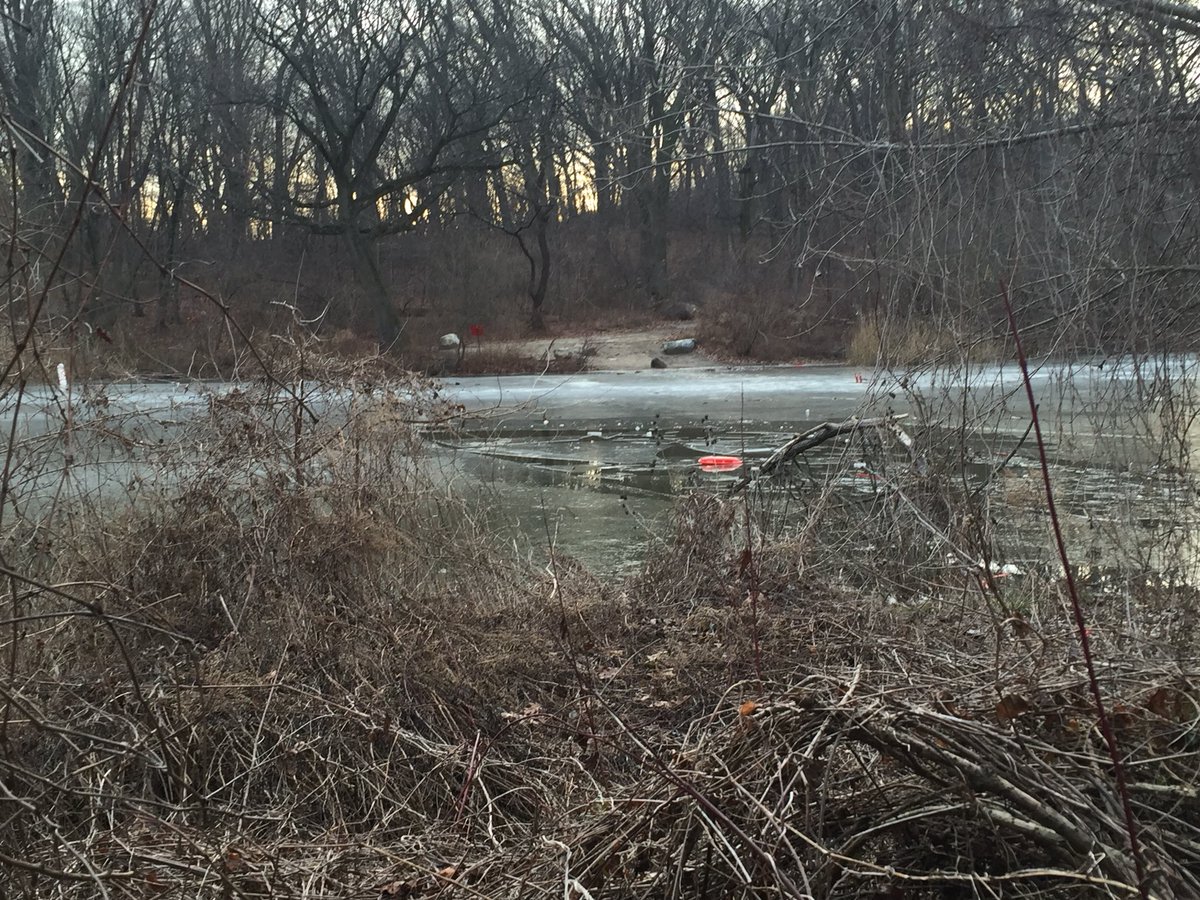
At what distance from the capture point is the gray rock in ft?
90.4

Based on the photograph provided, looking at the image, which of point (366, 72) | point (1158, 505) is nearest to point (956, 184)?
point (1158, 505)

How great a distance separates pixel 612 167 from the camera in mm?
11523

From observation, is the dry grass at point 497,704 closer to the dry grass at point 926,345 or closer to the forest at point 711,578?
the forest at point 711,578

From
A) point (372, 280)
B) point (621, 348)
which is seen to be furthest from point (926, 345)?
point (621, 348)

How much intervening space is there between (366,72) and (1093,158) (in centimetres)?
2347

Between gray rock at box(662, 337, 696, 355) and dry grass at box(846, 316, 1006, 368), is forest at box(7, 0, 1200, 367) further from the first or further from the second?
gray rock at box(662, 337, 696, 355)

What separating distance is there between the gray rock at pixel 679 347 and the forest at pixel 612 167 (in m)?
1.28

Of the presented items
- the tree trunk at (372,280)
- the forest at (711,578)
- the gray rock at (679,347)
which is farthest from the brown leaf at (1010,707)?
the gray rock at (679,347)

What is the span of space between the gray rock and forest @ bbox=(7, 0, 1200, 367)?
50.3 inches

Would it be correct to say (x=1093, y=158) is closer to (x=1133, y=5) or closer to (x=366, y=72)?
(x=1133, y=5)

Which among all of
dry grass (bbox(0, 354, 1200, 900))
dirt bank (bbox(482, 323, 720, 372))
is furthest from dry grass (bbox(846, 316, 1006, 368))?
dirt bank (bbox(482, 323, 720, 372))

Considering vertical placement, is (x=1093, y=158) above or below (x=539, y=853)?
above

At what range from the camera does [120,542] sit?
550cm

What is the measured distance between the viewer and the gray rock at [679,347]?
27.6 metres
